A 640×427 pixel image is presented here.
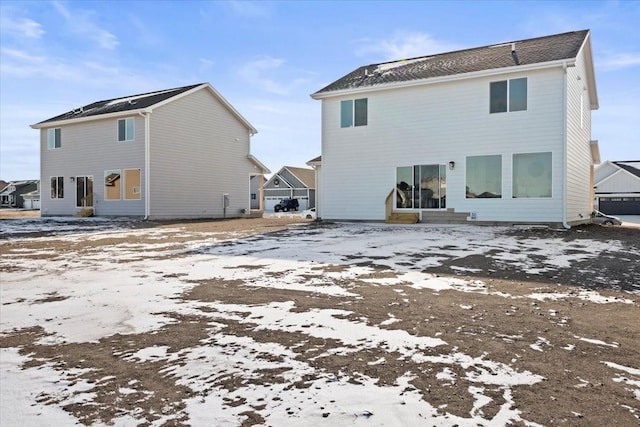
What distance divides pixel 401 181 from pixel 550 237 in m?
6.06

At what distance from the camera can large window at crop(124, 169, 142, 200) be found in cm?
2092

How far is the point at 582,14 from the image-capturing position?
16562mm

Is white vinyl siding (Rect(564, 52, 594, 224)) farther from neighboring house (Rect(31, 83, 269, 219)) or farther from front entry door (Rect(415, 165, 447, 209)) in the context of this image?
neighboring house (Rect(31, 83, 269, 219))

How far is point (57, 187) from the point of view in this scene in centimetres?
2369

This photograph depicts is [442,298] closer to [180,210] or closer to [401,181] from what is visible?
[401,181]

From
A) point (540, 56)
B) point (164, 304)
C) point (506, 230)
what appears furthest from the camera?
point (540, 56)

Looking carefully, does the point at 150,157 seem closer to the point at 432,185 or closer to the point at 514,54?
the point at 432,185

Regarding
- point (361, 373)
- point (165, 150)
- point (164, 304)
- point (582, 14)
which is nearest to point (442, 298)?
point (361, 373)

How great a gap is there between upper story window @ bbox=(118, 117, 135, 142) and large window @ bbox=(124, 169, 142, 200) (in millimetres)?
1538

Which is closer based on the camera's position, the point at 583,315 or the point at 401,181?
the point at 583,315

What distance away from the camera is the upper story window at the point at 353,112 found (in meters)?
16.8

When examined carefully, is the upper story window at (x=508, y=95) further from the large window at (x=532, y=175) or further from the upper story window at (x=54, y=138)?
the upper story window at (x=54, y=138)

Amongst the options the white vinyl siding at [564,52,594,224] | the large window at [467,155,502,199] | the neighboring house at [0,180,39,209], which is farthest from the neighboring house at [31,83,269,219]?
the neighboring house at [0,180,39,209]

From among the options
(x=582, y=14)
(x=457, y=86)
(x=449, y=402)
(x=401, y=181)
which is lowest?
(x=449, y=402)
